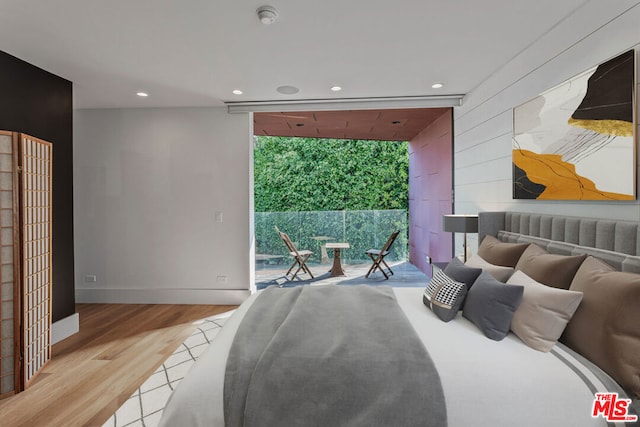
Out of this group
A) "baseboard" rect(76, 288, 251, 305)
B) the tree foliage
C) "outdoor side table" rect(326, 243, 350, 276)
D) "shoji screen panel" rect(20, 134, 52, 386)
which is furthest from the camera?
the tree foliage

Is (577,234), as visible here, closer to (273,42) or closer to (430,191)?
(273,42)

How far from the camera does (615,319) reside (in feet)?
4.48

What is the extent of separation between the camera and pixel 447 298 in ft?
6.52

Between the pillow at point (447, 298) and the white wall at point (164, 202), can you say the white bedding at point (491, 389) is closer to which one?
the pillow at point (447, 298)

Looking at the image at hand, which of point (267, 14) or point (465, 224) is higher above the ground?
point (267, 14)

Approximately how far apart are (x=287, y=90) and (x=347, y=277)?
2922 millimetres

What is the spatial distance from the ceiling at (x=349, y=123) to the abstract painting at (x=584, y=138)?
2.00 meters

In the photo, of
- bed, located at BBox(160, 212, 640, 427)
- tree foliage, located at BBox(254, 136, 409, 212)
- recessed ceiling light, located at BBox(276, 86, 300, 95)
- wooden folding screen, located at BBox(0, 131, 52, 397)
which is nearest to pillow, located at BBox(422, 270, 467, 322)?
bed, located at BBox(160, 212, 640, 427)

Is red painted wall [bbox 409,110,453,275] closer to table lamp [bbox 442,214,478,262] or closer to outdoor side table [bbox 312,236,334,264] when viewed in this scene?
table lamp [bbox 442,214,478,262]

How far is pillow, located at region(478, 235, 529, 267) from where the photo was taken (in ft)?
7.48

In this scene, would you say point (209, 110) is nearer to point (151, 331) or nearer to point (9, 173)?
point (9, 173)

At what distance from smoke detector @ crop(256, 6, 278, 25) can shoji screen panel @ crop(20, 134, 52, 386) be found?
1932 mm

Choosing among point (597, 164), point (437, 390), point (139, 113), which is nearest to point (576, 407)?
point (437, 390)

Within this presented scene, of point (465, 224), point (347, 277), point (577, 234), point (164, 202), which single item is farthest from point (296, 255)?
point (577, 234)
